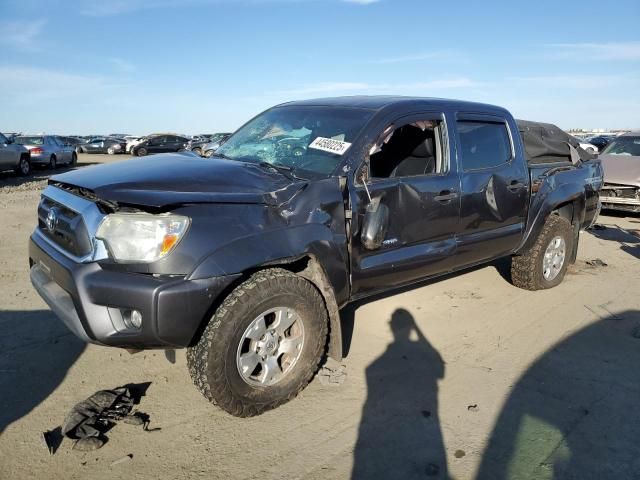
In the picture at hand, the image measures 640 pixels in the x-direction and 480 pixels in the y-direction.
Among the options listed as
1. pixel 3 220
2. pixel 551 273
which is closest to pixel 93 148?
pixel 3 220

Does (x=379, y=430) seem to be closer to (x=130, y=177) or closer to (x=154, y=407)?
(x=154, y=407)

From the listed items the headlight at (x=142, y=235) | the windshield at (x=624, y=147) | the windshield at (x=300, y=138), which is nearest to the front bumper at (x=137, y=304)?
the headlight at (x=142, y=235)

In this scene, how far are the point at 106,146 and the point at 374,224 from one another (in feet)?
120

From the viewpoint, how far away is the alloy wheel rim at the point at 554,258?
514cm

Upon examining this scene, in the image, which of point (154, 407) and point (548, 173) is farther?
point (548, 173)

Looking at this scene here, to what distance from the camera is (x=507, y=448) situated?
103 inches

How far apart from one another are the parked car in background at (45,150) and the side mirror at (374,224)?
19411 mm

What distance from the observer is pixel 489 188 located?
4.18 meters

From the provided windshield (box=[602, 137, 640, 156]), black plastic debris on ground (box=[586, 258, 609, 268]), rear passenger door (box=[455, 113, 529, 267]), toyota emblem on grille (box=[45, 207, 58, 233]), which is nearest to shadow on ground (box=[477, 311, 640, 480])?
rear passenger door (box=[455, 113, 529, 267])

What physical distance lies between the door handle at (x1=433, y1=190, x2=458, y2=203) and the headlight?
200 centimetres

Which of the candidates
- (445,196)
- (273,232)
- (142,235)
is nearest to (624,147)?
(445,196)

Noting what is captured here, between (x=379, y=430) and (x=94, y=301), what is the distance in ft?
5.67

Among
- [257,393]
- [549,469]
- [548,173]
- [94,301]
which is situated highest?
[548,173]

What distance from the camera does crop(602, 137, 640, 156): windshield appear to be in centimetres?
1052
